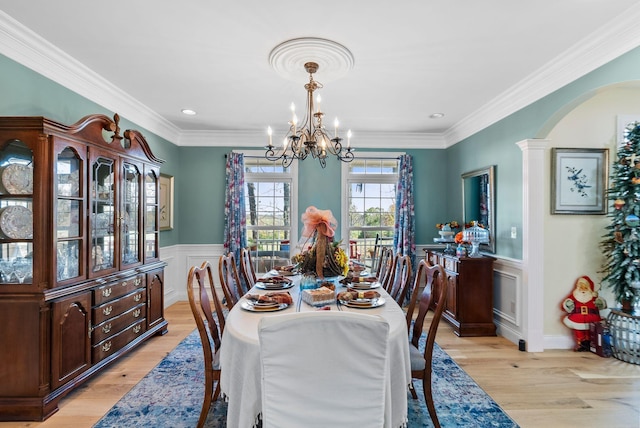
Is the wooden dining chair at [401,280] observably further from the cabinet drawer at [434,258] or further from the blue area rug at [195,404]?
the cabinet drawer at [434,258]

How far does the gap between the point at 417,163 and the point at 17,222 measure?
4759mm

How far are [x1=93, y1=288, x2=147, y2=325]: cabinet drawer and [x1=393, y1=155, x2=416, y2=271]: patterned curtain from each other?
3.50 m

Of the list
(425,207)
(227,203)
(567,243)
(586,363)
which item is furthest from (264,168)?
(586,363)

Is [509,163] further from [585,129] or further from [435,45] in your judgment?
[435,45]

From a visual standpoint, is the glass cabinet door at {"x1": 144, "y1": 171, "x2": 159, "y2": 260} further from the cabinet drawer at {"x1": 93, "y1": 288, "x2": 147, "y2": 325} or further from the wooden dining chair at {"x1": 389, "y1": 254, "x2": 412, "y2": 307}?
the wooden dining chair at {"x1": 389, "y1": 254, "x2": 412, "y2": 307}

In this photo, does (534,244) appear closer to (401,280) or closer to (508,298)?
(508,298)

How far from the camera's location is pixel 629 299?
3.02 metres

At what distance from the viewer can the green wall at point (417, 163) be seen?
2.46m

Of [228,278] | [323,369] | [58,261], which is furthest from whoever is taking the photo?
[228,278]

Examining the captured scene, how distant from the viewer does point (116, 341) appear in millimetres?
2906

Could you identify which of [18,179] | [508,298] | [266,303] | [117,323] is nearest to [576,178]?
[508,298]

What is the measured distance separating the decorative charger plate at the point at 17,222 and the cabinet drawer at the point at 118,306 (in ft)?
2.52

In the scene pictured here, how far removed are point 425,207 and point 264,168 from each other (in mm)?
2619

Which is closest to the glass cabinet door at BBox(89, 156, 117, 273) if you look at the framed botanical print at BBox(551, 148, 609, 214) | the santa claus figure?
the framed botanical print at BBox(551, 148, 609, 214)
